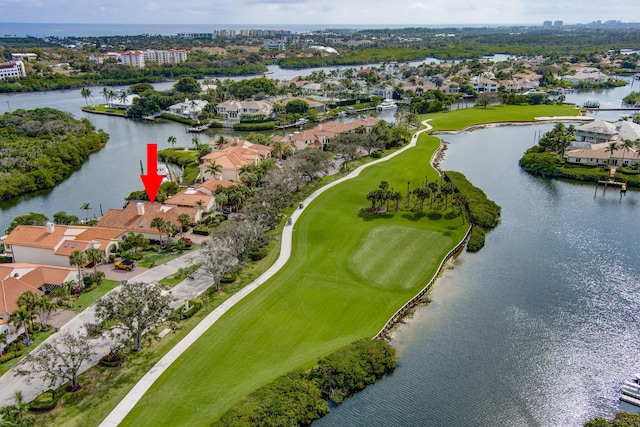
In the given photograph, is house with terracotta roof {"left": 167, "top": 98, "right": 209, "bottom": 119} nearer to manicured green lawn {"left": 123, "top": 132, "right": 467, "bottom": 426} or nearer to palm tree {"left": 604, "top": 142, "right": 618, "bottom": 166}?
manicured green lawn {"left": 123, "top": 132, "right": 467, "bottom": 426}

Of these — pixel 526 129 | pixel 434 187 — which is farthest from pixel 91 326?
pixel 526 129

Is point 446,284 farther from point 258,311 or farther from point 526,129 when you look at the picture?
point 526,129

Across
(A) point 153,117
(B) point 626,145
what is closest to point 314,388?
(B) point 626,145

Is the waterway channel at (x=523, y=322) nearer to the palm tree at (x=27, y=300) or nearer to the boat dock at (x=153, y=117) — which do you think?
the palm tree at (x=27, y=300)

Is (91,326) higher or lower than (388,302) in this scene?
higher

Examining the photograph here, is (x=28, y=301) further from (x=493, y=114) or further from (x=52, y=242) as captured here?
(x=493, y=114)

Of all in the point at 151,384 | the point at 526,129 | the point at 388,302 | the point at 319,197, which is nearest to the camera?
the point at 151,384

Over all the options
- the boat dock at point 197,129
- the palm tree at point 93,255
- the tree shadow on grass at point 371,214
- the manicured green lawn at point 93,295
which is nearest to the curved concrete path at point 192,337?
the tree shadow on grass at point 371,214
